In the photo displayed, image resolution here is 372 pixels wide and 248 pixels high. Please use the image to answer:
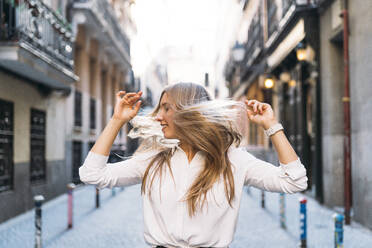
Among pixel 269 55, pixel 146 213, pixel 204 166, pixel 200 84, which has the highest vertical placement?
pixel 269 55

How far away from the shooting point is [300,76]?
1485cm

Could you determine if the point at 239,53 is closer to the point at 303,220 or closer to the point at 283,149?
the point at 303,220

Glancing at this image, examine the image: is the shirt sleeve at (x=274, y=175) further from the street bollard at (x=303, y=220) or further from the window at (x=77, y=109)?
the window at (x=77, y=109)

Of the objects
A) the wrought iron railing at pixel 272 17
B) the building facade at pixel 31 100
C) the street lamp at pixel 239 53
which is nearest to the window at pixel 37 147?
the building facade at pixel 31 100

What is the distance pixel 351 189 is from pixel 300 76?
20.8ft

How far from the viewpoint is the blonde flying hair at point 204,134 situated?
7.29ft

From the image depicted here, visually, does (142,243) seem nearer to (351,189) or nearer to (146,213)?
(351,189)

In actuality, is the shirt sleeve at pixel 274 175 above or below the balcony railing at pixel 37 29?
below

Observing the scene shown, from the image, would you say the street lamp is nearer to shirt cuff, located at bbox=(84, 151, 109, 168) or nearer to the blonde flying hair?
the blonde flying hair

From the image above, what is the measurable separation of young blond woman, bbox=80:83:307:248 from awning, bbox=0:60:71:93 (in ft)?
26.1

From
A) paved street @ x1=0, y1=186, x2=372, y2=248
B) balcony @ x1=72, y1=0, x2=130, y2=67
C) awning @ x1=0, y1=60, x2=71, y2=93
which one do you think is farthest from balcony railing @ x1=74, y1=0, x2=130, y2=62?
paved street @ x1=0, y1=186, x2=372, y2=248

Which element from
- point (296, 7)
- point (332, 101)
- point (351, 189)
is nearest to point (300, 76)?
point (296, 7)

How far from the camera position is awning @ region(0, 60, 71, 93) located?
9.95m

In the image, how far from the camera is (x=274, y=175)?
2.30 m
